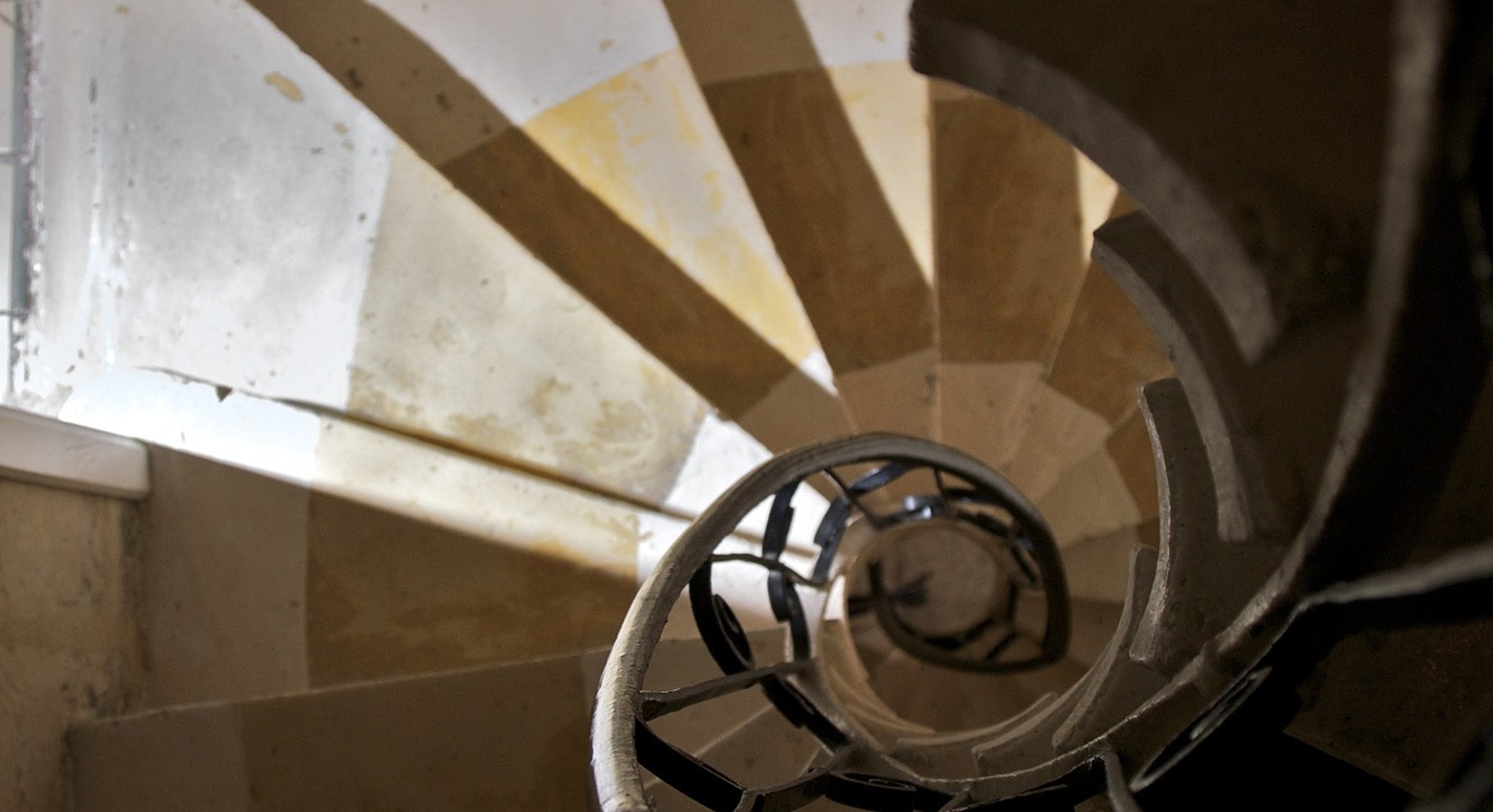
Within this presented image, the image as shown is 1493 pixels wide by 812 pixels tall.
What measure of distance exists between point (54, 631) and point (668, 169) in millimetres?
1678

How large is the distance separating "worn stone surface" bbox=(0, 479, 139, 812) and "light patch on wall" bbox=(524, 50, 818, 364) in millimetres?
1353

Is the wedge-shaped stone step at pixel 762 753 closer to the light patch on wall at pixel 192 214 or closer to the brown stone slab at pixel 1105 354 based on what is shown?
the brown stone slab at pixel 1105 354

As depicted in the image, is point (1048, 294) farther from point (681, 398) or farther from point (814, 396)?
point (681, 398)

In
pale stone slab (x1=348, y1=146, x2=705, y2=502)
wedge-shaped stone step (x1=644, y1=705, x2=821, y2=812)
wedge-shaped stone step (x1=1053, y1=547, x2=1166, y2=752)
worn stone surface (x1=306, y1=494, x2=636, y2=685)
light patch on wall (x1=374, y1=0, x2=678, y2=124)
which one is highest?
light patch on wall (x1=374, y1=0, x2=678, y2=124)

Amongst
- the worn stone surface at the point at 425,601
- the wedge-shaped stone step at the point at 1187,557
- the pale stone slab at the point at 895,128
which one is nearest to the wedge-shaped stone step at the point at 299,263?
the worn stone surface at the point at 425,601

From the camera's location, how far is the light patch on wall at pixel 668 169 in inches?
102

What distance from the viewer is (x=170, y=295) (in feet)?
8.37

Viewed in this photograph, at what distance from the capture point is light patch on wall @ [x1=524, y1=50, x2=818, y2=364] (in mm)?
2600

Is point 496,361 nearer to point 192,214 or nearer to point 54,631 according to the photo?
point 192,214

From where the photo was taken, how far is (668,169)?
2.63 meters

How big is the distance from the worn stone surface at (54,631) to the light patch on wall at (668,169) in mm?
1353

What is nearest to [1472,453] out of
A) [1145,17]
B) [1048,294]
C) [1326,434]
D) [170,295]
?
[1326,434]

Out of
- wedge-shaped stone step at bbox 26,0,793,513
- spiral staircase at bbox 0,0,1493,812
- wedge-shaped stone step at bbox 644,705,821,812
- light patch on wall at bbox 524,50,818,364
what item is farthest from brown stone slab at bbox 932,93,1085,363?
wedge-shaped stone step at bbox 644,705,821,812

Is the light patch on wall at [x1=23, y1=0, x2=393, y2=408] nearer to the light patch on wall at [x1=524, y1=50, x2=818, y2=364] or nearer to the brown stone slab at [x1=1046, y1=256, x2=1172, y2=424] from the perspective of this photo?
the light patch on wall at [x1=524, y1=50, x2=818, y2=364]
